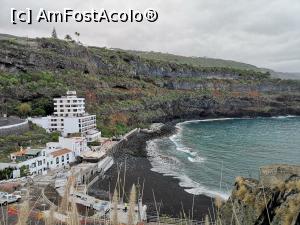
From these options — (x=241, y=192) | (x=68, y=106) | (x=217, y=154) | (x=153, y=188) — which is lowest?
(x=153, y=188)

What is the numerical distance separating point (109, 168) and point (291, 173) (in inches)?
1738

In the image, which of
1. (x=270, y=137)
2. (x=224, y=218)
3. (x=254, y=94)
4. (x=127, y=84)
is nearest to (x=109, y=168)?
(x=270, y=137)

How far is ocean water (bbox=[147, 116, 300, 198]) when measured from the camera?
41138 mm

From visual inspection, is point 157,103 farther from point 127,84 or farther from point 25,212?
point 25,212

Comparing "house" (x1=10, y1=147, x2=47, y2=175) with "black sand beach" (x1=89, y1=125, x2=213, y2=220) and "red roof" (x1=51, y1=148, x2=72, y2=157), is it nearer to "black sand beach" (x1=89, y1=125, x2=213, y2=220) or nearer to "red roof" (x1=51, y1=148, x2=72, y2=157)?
"red roof" (x1=51, y1=148, x2=72, y2=157)

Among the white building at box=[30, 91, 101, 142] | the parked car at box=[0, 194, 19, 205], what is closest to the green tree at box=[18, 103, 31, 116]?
the white building at box=[30, 91, 101, 142]

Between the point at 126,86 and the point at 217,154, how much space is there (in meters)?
53.4

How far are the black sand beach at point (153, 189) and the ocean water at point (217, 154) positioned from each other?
4.00ft

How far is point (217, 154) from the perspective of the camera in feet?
180

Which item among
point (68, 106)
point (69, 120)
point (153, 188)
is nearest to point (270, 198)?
point (153, 188)

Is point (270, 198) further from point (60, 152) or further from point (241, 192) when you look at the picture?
point (60, 152)

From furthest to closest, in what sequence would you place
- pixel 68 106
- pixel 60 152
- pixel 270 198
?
pixel 68 106 < pixel 60 152 < pixel 270 198

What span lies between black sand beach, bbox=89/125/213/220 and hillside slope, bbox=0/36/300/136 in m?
18.9

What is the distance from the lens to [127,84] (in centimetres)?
10544
